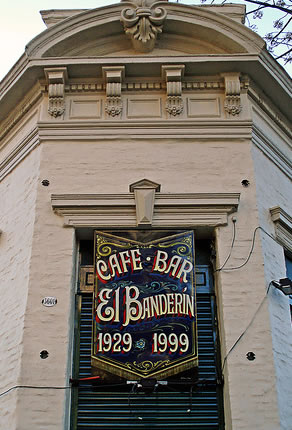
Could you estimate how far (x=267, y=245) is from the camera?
30.1 ft

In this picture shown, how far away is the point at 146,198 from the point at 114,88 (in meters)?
2.17

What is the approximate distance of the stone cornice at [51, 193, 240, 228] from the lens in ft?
29.9

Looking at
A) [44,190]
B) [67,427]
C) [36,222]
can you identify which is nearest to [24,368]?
[67,427]

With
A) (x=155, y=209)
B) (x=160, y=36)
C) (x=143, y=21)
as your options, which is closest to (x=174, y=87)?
(x=160, y=36)

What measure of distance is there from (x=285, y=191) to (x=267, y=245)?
1.69m

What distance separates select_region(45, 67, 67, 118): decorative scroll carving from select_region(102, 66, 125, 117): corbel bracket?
71 cm

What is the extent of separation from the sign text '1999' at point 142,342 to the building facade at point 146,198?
0.97 ft

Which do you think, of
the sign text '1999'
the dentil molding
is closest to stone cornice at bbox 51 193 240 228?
the dentil molding

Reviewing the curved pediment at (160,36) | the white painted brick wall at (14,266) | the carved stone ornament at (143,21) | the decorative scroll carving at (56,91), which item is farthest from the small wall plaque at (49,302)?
the carved stone ornament at (143,21)

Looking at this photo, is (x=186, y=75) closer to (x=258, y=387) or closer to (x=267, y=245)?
(x=267, y=245)

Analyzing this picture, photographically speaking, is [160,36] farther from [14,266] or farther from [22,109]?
[14,266]

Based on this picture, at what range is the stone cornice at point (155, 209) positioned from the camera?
9117 millimetres

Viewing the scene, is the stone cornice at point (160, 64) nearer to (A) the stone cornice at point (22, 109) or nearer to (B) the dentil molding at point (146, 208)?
(A) the stone cornice at point (22, 109)

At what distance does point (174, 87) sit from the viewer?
1019cm
